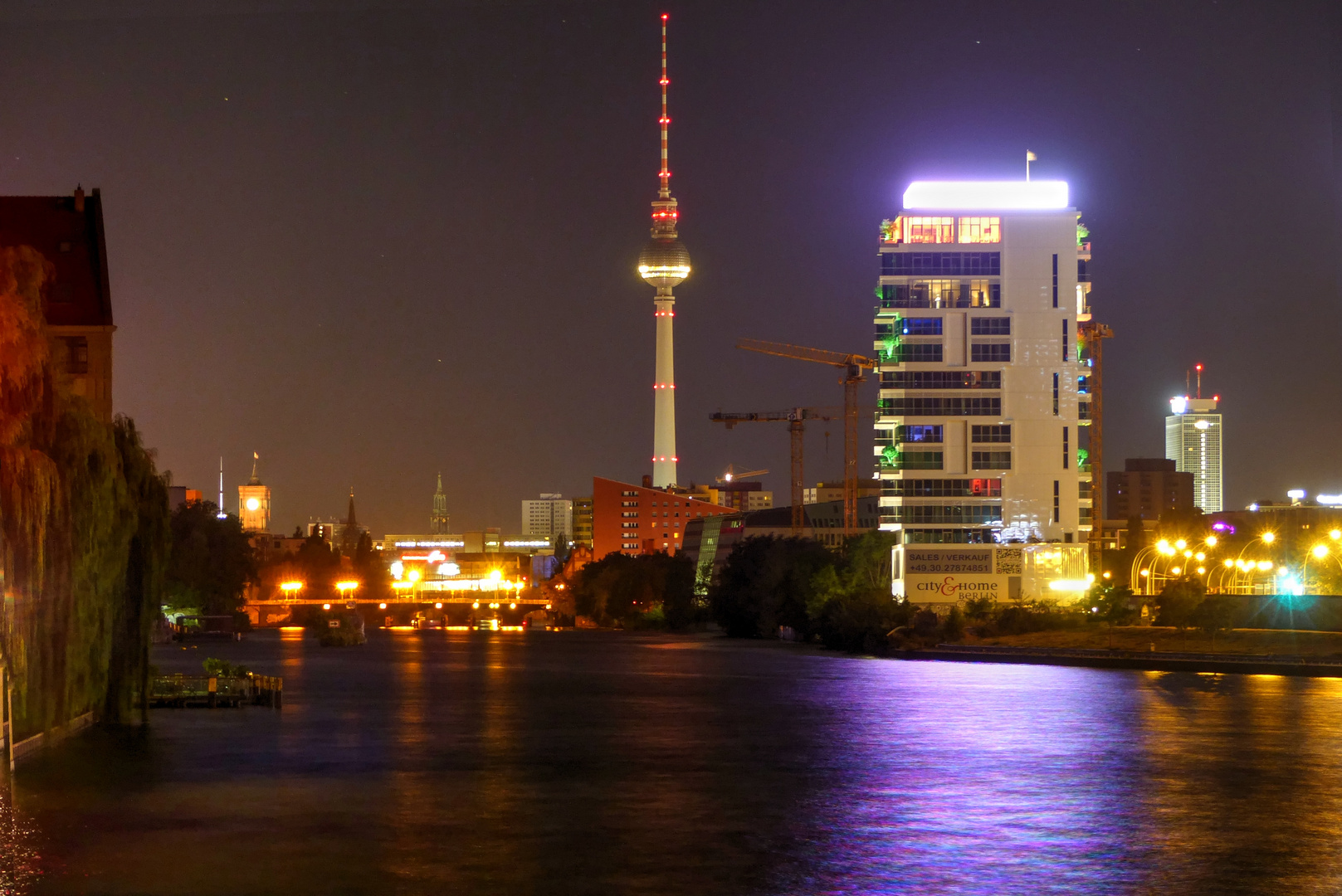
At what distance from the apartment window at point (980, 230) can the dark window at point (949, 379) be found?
13.0 metres

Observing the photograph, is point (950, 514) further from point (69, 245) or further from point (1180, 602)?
point (69, 245)

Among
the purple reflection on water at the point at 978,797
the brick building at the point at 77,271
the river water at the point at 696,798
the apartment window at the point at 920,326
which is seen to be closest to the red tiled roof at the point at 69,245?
the brick building at the point at 77,271

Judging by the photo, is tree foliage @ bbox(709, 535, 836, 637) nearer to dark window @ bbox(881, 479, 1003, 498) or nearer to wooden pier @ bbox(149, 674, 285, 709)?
dark window @ bbox(881, 479, 1003, 498)

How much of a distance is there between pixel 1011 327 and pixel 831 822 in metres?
125

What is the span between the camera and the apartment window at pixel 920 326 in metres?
157

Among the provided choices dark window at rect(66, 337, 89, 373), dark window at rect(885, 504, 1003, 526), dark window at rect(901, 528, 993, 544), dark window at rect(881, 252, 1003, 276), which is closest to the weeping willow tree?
dark window at rect(66, 337, 89, 373)

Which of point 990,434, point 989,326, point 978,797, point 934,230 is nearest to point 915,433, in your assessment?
point 990,434

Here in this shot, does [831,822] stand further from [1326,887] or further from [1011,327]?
[1011,327]

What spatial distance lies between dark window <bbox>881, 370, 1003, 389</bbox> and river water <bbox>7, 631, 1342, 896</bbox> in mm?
78874

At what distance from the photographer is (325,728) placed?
61.0 metres

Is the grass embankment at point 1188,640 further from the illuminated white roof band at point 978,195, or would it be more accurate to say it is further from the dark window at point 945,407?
the illuminated white roof band at point 978,195

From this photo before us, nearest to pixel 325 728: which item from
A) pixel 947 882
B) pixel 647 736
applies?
pixel 647 736

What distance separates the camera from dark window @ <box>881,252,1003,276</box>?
158 meters

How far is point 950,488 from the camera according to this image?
521 ft
